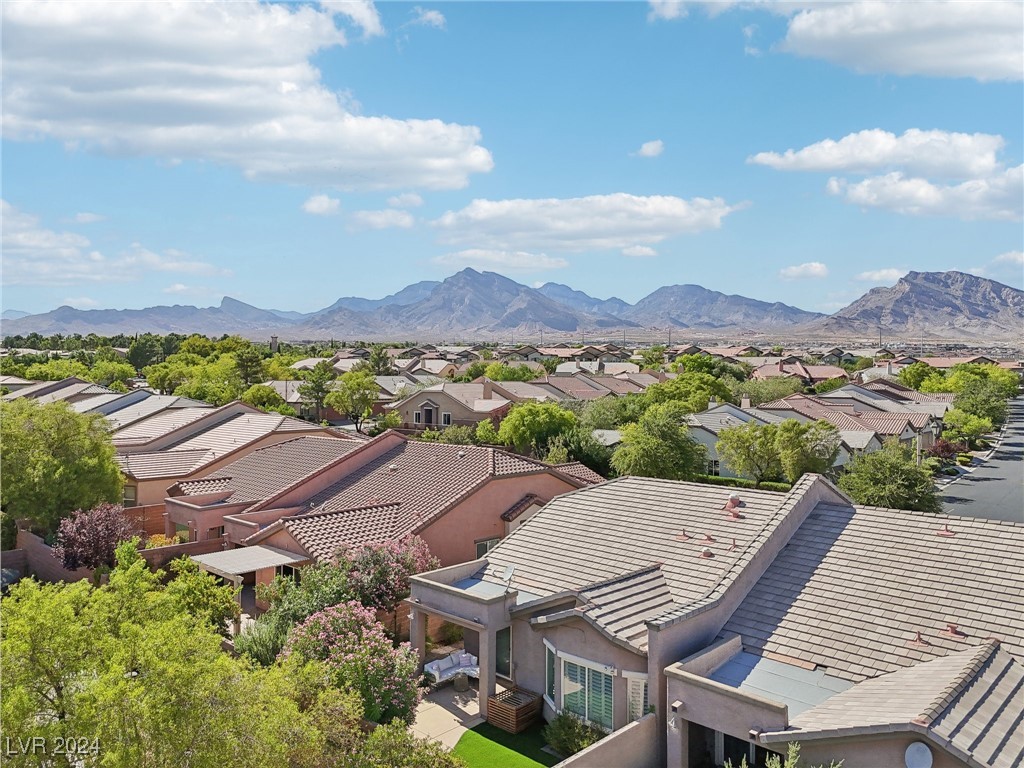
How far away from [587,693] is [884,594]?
700 centimetres

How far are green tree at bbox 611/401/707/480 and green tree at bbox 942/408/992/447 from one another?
3680 cm

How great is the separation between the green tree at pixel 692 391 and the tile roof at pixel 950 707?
160 ft

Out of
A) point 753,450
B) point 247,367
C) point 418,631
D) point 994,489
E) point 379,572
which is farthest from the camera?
point 247,367

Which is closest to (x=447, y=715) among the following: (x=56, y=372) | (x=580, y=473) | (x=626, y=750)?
(x=626, y=750)

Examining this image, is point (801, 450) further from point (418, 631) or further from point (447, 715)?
point (447, 715)

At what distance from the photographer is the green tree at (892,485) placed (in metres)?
35.6

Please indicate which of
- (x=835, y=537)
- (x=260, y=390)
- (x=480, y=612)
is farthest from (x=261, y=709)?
(x=260, y=390)

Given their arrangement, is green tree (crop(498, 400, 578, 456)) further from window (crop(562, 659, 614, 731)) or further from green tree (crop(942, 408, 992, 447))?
green tree (crop(942, 408, 992, 447))

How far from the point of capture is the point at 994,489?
2021 inches

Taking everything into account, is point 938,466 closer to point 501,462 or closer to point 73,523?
point 501,462

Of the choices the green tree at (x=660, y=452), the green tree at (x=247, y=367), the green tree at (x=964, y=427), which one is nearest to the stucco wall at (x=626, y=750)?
the green tree at (x=660, y=452)

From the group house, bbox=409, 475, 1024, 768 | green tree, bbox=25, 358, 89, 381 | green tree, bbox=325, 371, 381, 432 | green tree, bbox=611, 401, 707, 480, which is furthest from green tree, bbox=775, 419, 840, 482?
green tree, bbox=25, 358, 89, 381

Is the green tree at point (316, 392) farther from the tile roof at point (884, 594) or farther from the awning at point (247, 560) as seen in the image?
the tile roof at point (884, 594)

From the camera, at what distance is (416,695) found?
17078mm
